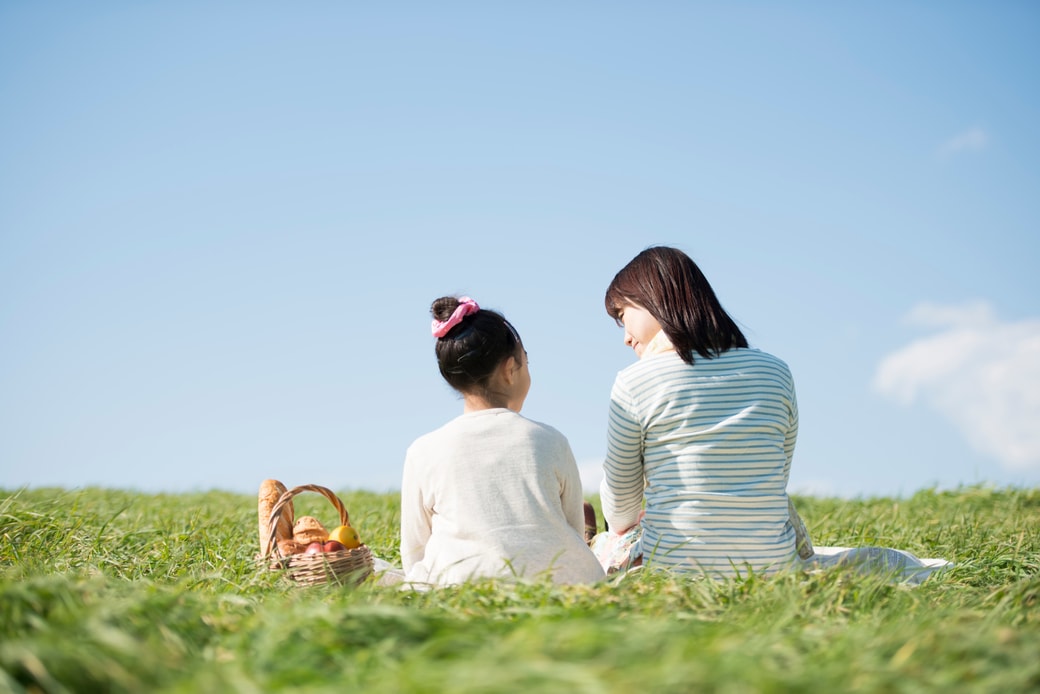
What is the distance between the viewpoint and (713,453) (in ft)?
13.8

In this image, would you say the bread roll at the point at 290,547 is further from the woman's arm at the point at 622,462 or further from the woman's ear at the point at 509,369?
the woman's arm at the point at 622,462

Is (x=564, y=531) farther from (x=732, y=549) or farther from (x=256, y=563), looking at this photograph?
(x=256, y=563)

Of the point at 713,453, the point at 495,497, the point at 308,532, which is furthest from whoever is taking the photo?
the point at 308,532

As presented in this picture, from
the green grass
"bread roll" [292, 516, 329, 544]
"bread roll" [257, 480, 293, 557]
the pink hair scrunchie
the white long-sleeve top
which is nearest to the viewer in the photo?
the green grass

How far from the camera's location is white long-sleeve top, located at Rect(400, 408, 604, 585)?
157 inches

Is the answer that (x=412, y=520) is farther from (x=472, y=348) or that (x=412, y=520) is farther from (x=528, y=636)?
(x=528, y=636)

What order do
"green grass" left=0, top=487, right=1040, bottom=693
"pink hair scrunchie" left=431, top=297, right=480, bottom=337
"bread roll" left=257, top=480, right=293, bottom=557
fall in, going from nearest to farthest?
"green grass" left=0, top=487, right=1040, bottom=693 < "pink hair scrunchie" left=431, top=297, right=480, bottom=337 < "bread roll" left=257, top=480, right=293, bottom=557

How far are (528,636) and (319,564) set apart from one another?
2.23m

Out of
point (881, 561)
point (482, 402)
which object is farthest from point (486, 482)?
point (881, 561)

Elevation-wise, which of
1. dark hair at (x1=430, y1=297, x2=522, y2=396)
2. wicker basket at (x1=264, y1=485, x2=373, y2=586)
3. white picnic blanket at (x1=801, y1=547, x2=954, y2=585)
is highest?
dark hair at (x1=430, y1=297, x2=522, y2=396)

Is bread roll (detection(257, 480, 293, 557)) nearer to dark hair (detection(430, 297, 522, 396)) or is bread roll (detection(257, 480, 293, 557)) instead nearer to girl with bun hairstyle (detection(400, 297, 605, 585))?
girl with bun hairstyle (detection(400, 297, 605, 585))

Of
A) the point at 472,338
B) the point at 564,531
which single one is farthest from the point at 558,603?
the point at 472,338

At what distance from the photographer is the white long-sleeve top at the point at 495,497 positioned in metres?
3.98

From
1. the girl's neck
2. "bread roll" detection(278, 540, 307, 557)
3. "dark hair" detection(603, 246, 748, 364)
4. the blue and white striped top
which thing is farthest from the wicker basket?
"dark hair" detection(603, 246, 748, 364)
